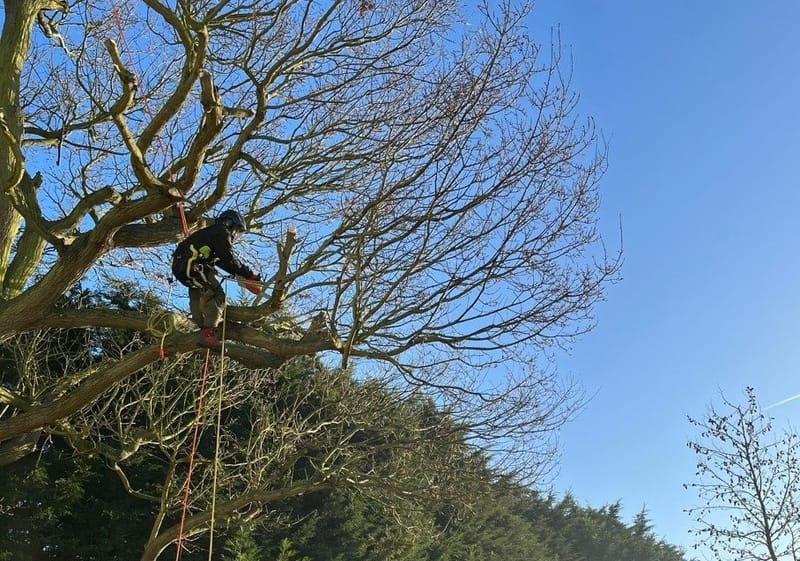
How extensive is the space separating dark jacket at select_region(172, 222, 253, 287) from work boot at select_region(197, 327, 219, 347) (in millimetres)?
367

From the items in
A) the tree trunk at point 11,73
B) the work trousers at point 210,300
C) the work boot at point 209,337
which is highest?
the tree trunk at point 11,73

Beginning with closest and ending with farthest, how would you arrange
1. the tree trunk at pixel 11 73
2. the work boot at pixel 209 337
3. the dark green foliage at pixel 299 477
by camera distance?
1. the work boot at pixel 209 337
2. the tree trunk at pixel 11 73
3. the dark green foliage at pixel 299 477

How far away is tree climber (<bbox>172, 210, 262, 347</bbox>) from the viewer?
17.0ft

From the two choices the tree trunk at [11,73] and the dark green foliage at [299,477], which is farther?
the dark green foliage at [299,477]

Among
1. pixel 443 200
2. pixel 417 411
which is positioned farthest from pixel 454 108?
pixel 417 411

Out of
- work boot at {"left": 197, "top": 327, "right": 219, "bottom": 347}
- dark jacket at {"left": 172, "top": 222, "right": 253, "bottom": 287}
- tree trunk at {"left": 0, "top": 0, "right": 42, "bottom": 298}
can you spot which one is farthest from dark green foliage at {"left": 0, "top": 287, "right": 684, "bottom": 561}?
dark jacket at {"left": 172, "top": 222, "right": 253, "bottom": 287}

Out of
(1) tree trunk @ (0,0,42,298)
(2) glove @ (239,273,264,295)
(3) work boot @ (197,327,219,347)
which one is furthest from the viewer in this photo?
(1) tree trunk @ (0,0,42,298)

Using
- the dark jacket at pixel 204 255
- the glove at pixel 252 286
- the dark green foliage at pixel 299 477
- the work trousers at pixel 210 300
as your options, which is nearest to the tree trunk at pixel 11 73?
the dark jacket at pixel 204 255

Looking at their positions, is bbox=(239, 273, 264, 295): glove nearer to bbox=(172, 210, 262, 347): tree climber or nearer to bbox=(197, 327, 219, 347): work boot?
bbox=(172, 210, 262, 347): tree climber

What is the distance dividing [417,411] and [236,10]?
6.47 m

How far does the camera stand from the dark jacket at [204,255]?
5164mm

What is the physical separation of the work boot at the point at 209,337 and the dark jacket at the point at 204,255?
367 mm

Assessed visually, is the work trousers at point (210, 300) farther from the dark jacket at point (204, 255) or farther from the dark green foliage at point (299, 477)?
the dark green foliage at point (299, 477)

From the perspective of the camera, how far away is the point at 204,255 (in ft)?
16.9
